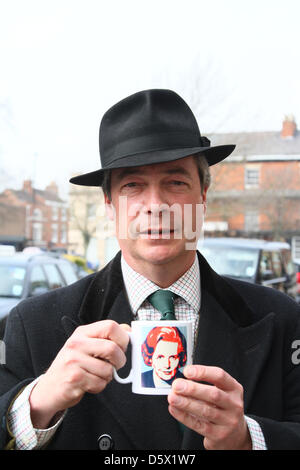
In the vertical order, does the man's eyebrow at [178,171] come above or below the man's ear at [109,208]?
above

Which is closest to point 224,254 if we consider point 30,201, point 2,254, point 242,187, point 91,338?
point 2,254

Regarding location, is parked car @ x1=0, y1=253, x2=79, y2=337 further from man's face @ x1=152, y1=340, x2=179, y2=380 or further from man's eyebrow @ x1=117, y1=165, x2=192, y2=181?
man's face @ x1=152, y1=340, x2=179, y2=380

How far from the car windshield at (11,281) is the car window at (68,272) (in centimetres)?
153

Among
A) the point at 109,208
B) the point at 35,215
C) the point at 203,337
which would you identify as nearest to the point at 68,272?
the point at 109,208

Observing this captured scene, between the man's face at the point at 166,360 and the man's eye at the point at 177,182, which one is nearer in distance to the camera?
the man's face at the point at 166,360

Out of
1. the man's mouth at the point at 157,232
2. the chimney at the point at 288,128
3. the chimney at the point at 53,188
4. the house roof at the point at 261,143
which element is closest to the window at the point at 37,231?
the chimney at the point at 53,188

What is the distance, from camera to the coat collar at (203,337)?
1512 mm

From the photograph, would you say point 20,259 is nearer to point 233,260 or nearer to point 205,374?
point 233,260

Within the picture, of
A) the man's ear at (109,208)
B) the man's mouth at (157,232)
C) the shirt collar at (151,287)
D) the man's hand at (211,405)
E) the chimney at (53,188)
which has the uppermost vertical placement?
the chimney at (53,188)

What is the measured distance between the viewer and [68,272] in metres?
8.34

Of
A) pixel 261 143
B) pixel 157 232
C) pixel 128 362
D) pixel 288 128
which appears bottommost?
pixel 128 362

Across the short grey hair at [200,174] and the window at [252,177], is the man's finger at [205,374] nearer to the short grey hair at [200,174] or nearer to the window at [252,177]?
the short grey hair at [200,174]

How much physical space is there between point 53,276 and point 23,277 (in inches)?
43.0

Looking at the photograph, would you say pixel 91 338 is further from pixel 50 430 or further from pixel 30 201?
pixel 30 201
